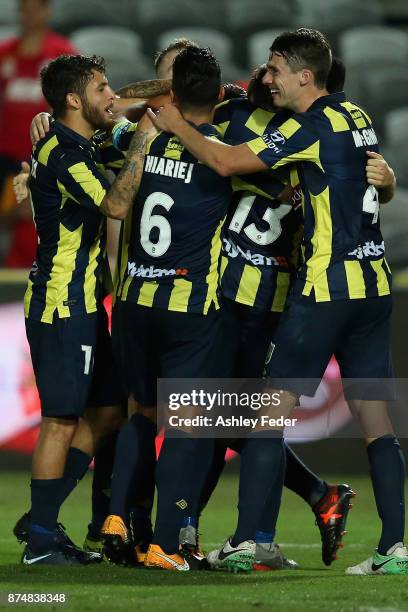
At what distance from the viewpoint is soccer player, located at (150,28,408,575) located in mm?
4754

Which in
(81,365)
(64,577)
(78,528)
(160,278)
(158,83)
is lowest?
(78,528)

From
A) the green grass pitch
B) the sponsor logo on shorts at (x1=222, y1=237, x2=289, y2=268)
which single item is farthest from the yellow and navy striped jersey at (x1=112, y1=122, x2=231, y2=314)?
the green grass pitch

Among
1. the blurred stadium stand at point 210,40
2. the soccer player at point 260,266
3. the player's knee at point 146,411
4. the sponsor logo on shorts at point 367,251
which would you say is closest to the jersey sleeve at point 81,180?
the soccer player at point 260,266

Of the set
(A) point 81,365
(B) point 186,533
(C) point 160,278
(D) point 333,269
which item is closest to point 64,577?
(B) point 186,533

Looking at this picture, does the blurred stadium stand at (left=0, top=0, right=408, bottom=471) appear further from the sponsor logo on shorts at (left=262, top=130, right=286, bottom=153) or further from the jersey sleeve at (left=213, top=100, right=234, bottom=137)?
the sponsor logo on shorts at (left=262, top=130, right=286, bottom=153)

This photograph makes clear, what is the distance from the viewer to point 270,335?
206 inches

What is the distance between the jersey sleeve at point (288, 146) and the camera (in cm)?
473

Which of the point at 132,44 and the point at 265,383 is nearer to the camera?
the point at 265,383

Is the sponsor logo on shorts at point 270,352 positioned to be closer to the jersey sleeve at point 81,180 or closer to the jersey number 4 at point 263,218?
the jersey number 4 at point 263,218

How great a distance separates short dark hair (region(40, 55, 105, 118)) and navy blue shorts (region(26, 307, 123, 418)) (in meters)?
0.86

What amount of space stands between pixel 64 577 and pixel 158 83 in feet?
7.07

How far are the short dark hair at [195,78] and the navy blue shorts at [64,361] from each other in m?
0.95

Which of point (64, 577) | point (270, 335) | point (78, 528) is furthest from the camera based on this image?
point (78, 528)

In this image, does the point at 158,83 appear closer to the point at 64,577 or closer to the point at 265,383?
the point at 265,383
